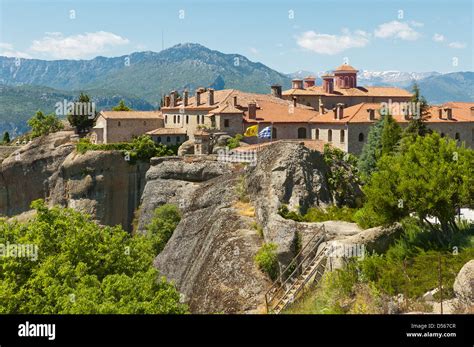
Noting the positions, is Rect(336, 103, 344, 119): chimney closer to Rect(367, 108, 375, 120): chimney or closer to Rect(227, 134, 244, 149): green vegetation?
Rect(367, 108, 375, 120): chimney

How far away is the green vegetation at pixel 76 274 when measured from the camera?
1892 centimetres

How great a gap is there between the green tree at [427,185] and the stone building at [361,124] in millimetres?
30812

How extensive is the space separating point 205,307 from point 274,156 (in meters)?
9.74

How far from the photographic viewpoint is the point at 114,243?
25.1 m

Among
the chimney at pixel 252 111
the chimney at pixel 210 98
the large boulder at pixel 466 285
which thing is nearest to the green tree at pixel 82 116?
the chimney at pixel 210 98

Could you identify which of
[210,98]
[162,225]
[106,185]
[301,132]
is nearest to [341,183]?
[162,225]

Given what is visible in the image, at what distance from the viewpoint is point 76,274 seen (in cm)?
2177

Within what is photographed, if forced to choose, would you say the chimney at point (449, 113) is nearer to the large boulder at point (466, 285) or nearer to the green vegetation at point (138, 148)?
the green vegetation at point (138, 148)

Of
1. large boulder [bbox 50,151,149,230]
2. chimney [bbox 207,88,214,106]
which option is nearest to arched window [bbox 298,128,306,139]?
chimney [bbox 207,88,214,106]

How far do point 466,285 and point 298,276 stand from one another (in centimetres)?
875

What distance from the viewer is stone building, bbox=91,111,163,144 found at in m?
65.5

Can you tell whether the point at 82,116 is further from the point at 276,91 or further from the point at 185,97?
the point at 276,91

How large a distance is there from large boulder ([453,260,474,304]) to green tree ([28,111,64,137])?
212 feet
